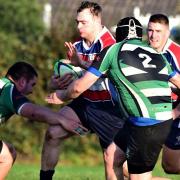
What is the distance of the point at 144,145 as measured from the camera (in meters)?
8.41

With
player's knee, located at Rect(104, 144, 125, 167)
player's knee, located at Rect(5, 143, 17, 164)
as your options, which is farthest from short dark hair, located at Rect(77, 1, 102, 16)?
player's knee, located at Rect(5, 143, 17, 164)

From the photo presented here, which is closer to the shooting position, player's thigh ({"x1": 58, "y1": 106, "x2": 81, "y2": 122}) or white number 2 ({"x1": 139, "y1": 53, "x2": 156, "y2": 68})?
white number 2 ({"x1": 139, "y1": 53, "x2": 156, "y2": 68})

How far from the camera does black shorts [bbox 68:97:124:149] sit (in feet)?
34.0

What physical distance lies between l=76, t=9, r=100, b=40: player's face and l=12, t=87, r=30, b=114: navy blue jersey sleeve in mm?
1349

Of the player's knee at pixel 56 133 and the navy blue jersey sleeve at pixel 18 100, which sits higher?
the navy blue jersey sleeve at pixel 18 100

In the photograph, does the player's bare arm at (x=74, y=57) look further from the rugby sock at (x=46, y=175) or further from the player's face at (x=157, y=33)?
the rugby sock at (x=46, y=175)

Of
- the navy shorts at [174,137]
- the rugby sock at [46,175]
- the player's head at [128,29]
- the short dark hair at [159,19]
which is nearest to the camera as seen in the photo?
the player's head at [128,29]

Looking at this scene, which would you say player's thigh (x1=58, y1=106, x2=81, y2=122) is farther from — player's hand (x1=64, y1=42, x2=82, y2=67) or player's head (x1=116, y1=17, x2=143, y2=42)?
player's head (x1=116, y1=17, x2=143, y2=42)

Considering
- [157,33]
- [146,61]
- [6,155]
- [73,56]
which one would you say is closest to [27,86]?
[73,56]

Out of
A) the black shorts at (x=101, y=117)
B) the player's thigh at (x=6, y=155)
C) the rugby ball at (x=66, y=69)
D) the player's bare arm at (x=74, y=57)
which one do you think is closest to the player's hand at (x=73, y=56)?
the player's bare arm at (x=74, y=57)

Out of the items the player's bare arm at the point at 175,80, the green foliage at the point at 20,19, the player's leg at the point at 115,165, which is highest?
the player's bare arm at the point at 175,80

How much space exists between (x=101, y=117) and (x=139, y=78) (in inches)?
83.9

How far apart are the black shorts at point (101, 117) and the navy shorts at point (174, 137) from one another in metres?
0.69

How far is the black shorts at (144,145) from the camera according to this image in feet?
27.6
